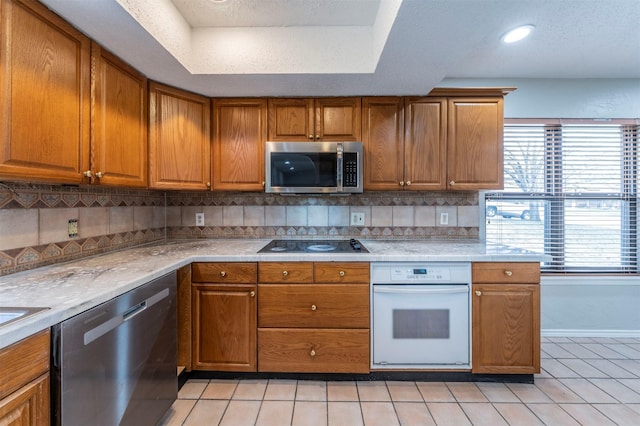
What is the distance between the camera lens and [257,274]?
6.24ft

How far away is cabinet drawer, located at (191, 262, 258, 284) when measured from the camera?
1.90m

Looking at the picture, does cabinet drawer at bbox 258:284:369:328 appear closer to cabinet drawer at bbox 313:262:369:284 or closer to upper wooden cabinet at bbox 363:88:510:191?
cabinet drawer at bbox 313:262:369:284

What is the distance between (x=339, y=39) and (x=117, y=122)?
4.67 feet

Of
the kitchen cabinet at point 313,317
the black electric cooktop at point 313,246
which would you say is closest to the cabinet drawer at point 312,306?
the kitchen cabinet at point 313,317

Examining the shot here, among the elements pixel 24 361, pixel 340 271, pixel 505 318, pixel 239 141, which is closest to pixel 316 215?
pixel 340 271

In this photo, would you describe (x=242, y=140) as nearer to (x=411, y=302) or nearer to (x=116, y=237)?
(x=116, y=237)

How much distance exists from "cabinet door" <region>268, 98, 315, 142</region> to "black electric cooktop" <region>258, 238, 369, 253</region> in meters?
0.81

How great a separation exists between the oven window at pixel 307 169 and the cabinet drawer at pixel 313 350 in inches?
39.7

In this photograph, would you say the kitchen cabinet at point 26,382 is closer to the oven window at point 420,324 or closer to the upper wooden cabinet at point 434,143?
the oven window at point 420,324

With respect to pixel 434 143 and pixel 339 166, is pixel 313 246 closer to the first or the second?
pixel 339 166

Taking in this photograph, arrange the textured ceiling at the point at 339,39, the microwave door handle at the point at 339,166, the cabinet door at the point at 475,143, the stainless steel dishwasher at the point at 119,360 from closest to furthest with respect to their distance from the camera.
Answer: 1. the stainless steel dishwasher at the point at 119,360
2. the textured ceiling at the point at 339,39
3. the microwave door handle at the point at 339,166
4. the cabinet door at the point at 475,143

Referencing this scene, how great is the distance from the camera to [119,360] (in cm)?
118

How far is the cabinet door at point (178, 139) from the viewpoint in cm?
200

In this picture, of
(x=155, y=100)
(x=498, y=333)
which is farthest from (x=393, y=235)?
(x=155, y=100)
